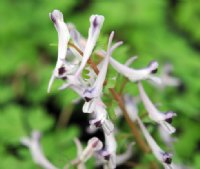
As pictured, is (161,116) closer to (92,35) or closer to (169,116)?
(169,116)

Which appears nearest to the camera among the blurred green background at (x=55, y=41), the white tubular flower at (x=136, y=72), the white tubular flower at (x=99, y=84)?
the white tubular flower at (x=99, y=84)

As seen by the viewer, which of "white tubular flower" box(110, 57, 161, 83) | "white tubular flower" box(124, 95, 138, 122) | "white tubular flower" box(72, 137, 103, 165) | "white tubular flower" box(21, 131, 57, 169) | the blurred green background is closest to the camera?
"white tubular flower" box(110, 57, 161, 83)

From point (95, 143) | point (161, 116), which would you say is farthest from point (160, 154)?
point (95, 143)

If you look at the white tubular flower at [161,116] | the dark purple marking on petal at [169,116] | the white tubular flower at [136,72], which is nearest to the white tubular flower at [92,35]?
the white tubular flower at [136,72]

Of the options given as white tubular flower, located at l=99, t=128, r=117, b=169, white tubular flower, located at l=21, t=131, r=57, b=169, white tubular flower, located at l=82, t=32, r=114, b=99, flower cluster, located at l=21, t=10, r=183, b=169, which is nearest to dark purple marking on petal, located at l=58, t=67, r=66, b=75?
flower cluster, located at l=21, t=10, r=183, b=169

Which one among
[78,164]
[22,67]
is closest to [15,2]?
[22,67]

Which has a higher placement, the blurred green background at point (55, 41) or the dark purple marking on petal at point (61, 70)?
the blurred green background at point (55, 41)

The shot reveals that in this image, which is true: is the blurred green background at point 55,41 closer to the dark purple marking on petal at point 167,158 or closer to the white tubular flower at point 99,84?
the dark purple marking on petal at point 167,158

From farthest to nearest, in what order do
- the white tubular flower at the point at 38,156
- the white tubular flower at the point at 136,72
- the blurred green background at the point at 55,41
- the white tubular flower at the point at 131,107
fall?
the blurred green background at the point at 55,41 → the white tubular flower at the point at 38,156 → the white tubular flower at the point at 131,107 → the white tubular flower at the point at 136,72

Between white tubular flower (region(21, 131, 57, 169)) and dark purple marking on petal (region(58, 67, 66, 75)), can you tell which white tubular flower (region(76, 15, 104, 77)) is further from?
white tubular flower (region(21, 131, 57, 169))

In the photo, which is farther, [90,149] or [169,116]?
[90,149]

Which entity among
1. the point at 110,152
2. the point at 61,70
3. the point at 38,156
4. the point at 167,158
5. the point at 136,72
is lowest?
the point at 167,158

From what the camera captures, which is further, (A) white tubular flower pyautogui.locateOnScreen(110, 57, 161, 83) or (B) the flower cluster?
(A) white tubular flower pyautogui.locateOnScreen(110, 57, 161, 83)
